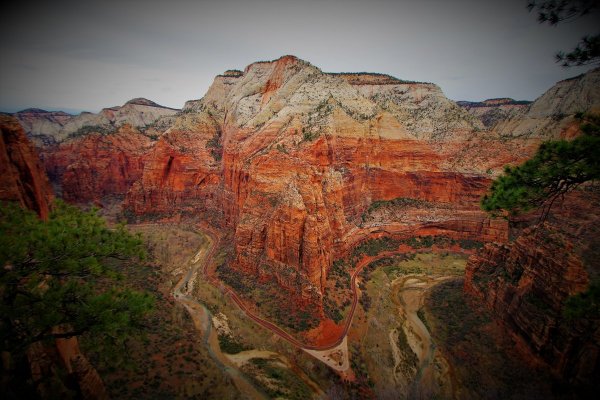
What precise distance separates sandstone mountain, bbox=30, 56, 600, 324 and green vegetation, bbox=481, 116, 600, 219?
69.1 feet

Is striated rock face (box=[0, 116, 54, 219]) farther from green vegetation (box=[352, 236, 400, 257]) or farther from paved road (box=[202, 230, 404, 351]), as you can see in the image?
green vegetation (box=[352, 236, 400, 257])

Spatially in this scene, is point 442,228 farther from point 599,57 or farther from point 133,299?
point 133,299

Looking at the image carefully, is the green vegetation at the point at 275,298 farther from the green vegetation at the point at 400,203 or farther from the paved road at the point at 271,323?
the green vegetation at the point at 400,203

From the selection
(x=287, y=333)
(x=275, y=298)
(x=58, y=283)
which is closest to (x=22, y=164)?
(x=58, y=283)

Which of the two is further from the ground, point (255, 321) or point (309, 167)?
point (309, 167)

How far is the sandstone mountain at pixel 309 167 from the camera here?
114ft

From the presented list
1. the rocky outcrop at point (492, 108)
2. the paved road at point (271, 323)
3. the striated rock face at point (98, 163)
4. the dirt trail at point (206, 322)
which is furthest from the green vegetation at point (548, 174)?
the rocky outcrop at point (492, 108)

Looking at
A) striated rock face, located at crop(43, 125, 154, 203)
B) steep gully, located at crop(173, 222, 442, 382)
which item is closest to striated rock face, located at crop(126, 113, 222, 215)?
striated rock face, located at crop(43, 125, 154, 203)

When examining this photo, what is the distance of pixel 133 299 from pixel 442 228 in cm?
5045

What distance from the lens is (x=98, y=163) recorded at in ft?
221

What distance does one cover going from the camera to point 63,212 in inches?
484

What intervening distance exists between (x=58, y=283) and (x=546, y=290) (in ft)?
104

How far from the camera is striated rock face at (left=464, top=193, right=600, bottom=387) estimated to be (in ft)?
61.0

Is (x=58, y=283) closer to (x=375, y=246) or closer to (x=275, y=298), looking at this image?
(x=275, y=298)
